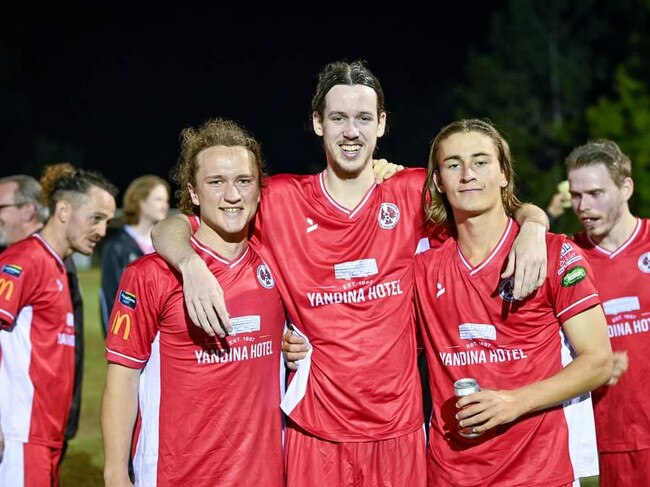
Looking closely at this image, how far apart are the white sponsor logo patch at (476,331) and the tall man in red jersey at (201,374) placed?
0.84 m

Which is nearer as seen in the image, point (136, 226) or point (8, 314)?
point (8, 314)

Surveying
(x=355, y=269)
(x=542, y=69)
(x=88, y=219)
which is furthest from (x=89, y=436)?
(x=542, y=69)

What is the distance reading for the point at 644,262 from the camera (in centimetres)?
434

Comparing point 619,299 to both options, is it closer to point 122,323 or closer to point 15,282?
point 122,323

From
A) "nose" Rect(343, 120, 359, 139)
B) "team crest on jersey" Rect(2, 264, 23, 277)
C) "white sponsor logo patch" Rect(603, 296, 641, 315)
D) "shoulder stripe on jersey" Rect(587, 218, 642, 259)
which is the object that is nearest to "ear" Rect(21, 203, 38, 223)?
"team crest on jersey" Rect(2, 264, 23, 277)

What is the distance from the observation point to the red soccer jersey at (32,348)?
4477 millimetres

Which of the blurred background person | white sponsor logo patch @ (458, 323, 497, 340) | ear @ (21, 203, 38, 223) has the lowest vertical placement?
white sponsor logo patch @ (458, 323, 497, 340)

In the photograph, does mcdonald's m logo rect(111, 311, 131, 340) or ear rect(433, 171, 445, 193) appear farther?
ear rect(433, 171, 445, 193)

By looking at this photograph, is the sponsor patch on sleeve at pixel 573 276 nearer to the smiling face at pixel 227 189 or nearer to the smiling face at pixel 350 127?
the smiling face at pixel 350 127

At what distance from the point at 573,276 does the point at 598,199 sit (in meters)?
1.25

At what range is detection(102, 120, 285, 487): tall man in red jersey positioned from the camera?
11.3 ft

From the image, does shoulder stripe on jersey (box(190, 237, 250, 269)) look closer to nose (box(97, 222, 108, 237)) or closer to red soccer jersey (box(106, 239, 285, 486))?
red soccer jersey (box(106, 239, 285, 486))

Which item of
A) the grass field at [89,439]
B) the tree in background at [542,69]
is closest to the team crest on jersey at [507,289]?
the grass field at [89,439]

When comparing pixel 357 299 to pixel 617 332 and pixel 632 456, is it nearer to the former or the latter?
pixel 617 332
